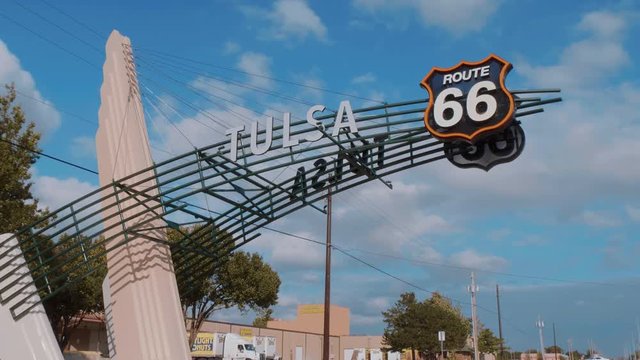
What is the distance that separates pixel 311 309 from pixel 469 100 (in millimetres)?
93893

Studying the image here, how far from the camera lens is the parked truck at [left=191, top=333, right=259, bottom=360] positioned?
52000mm

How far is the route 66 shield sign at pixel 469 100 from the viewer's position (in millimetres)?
14336

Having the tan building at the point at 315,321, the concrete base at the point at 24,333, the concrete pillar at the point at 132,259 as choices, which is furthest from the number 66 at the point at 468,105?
the tan building at the point at 315,321

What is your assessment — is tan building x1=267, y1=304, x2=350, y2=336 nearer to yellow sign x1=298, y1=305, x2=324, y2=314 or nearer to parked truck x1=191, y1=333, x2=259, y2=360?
yellow sign x1=298, y1=305, x2=324, y2=314

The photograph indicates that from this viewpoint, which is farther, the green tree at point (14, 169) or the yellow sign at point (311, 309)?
the yellow sign at point (311, 309)

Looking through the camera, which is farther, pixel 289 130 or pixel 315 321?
pixel 315 321

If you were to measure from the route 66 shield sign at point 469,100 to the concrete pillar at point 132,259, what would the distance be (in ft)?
27.7

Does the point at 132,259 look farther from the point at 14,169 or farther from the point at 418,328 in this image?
the point at 418,328

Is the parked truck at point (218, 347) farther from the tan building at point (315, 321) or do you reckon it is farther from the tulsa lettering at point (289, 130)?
the tan building at point (315, 321)

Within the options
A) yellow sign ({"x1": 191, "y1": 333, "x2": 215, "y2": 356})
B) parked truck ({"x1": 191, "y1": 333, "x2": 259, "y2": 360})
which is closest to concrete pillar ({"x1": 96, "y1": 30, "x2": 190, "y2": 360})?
parked truck ({"x1": 191, "y1": 333, "x2": 259, "y2": 360})

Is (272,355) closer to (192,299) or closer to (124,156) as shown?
(192,299)

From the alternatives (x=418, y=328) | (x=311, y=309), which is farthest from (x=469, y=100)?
(x=311, y=309)

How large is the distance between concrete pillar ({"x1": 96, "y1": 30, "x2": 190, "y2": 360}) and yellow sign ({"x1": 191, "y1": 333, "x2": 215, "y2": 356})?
33.5 m

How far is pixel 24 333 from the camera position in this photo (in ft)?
58.0
